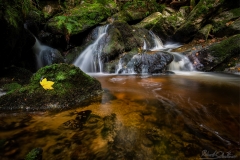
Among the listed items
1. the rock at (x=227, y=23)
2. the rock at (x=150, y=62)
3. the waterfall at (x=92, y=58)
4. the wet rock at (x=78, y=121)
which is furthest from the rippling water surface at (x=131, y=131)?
the rock at (x=227, y=23)

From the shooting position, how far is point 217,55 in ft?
25.0

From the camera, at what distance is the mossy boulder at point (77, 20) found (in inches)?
383

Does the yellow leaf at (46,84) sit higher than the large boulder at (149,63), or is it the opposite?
the large boulder at (149,63)

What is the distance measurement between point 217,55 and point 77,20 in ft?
26.9

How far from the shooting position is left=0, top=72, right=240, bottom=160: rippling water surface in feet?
5.99

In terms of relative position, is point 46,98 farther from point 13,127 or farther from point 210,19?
point 210,19

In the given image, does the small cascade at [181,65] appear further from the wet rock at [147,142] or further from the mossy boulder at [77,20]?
the wet rock at [147,142]

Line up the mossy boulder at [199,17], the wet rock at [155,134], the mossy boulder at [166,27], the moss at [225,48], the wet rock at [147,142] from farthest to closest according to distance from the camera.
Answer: the mossy boulder at [166,27]
the mossy boulder at [199,17]
the moss at [225,48]
the wet rock at [155,134]
the wet rock at [147,142]

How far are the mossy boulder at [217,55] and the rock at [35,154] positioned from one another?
7.76 meters

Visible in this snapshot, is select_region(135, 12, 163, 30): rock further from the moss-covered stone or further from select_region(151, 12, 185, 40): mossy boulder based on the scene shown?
the moss-covered stone

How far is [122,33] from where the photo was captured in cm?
1016

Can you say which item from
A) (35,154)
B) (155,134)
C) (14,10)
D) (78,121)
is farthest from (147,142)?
(14,10)

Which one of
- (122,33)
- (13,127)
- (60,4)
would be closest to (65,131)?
(13,127)

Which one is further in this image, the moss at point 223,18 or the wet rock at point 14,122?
the moss at point 223,18
